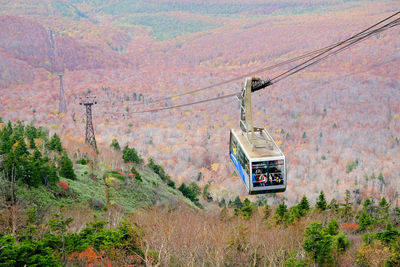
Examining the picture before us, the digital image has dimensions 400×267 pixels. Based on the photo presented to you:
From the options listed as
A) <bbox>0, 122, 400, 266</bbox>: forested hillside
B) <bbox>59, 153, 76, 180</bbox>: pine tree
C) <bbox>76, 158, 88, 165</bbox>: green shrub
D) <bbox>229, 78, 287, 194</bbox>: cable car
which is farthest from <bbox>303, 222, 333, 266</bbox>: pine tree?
<bbox>76, 158, 88, 165</bbox>: green shrub

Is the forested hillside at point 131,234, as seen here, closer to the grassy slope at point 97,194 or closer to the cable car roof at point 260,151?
the grassy slope at point 97,194

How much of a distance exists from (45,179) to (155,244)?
17.4 metres

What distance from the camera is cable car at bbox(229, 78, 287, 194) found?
17344mm

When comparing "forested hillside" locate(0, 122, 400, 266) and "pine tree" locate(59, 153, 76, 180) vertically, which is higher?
"pine tree" locate(59, 153, 76, 180)

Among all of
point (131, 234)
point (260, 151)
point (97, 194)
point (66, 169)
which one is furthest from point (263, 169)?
point (66, 169)

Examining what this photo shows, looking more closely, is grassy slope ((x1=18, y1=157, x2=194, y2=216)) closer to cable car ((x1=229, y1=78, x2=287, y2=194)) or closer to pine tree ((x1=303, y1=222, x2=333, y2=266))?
cable car ((x1=229, y1=78, x2=287, y2=194))

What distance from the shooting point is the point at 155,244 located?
77.0ft

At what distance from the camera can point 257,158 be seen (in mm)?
17266

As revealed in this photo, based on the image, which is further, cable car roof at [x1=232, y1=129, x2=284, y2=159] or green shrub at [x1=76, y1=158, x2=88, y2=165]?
green shrub at [x1=76, y1=158, x2=88, y2=165]

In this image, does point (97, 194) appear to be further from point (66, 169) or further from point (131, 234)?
point (131, 234)

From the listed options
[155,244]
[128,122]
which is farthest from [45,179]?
[128,122]

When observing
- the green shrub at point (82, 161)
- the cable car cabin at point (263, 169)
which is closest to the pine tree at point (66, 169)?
the green shrub at point (82, 161)

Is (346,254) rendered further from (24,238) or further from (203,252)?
(24,238)

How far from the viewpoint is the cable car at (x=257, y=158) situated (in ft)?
56.9
